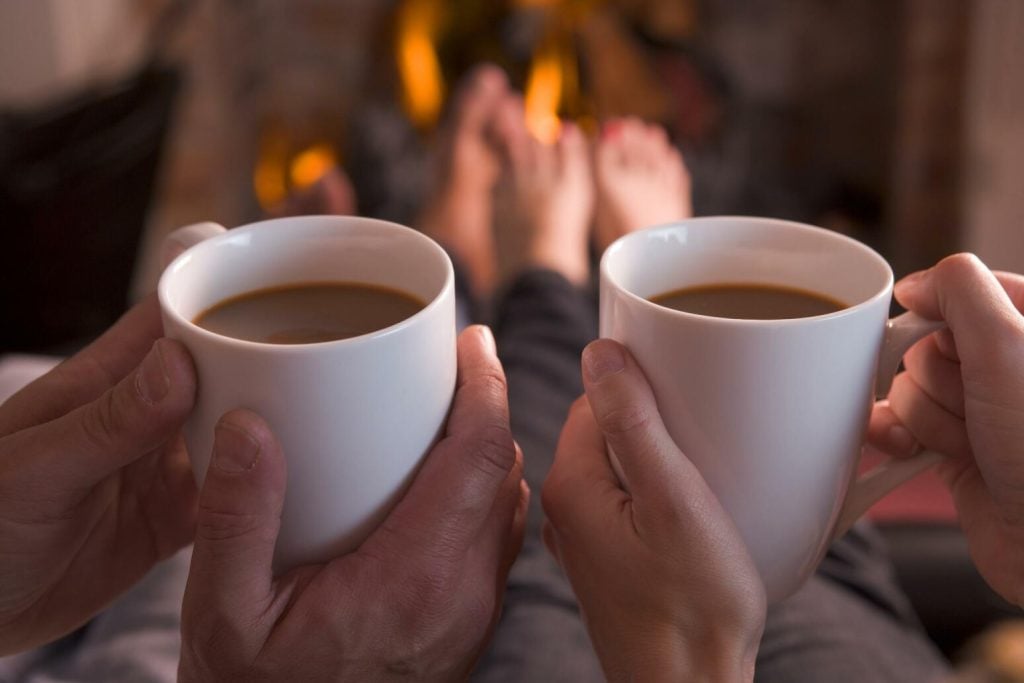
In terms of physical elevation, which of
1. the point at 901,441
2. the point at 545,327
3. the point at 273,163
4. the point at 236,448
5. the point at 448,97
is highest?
the point at 236,448

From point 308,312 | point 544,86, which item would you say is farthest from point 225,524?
point 544,86

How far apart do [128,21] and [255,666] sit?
1.68m

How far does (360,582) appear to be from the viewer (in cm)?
58

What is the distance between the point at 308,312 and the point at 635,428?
0.20 metres

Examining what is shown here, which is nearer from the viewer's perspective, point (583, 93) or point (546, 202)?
point (546, 202)

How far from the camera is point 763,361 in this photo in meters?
0.54

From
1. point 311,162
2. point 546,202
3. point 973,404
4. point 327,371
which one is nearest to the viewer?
point 327,371

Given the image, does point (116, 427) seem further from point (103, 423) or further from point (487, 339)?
point (487, 339)

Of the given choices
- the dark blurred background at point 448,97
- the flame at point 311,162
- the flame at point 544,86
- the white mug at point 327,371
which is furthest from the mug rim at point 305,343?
the flame at point 311,162

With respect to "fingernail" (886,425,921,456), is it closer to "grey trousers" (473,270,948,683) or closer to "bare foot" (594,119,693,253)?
"grey trousers" (473,270,948,683)

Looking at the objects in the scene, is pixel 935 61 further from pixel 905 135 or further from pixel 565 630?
pixel 565 630

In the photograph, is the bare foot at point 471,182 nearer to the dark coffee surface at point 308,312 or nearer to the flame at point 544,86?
the flame at point 544,86

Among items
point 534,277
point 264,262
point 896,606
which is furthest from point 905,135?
point 264,262

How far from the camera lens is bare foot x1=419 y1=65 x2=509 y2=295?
5.08 feet
